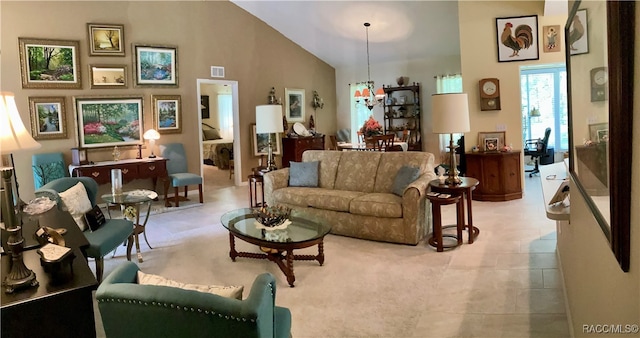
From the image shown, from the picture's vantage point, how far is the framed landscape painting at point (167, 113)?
770cm

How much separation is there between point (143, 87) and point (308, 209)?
3.96 meters

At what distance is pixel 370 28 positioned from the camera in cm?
891

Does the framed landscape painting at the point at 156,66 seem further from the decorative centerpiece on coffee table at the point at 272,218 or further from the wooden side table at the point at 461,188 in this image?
the wooden side table at the point at 461,188

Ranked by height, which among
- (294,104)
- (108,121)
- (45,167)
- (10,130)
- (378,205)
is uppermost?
(294,104)

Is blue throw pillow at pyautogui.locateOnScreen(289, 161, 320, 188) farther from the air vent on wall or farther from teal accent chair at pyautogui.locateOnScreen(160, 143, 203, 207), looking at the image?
the air vent on wall

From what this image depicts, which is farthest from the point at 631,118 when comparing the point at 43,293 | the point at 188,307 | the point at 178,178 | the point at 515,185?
the point at 178,178

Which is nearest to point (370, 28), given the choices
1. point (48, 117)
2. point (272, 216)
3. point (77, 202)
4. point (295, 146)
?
point (295, 146)

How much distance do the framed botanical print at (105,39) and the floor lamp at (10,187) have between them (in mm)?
5667

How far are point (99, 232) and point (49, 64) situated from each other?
4.00 metres

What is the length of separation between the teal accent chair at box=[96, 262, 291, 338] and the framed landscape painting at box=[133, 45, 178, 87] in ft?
21.3

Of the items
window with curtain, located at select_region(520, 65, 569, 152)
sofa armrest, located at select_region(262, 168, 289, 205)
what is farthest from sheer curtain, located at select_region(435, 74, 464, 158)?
sofa armrest, located at select_region(262, 168, 289, 205)

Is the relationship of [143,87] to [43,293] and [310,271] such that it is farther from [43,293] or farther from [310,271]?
[43,293]

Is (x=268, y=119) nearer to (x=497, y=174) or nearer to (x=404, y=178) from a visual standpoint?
(x=404, y=178)

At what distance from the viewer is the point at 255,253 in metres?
4.48
